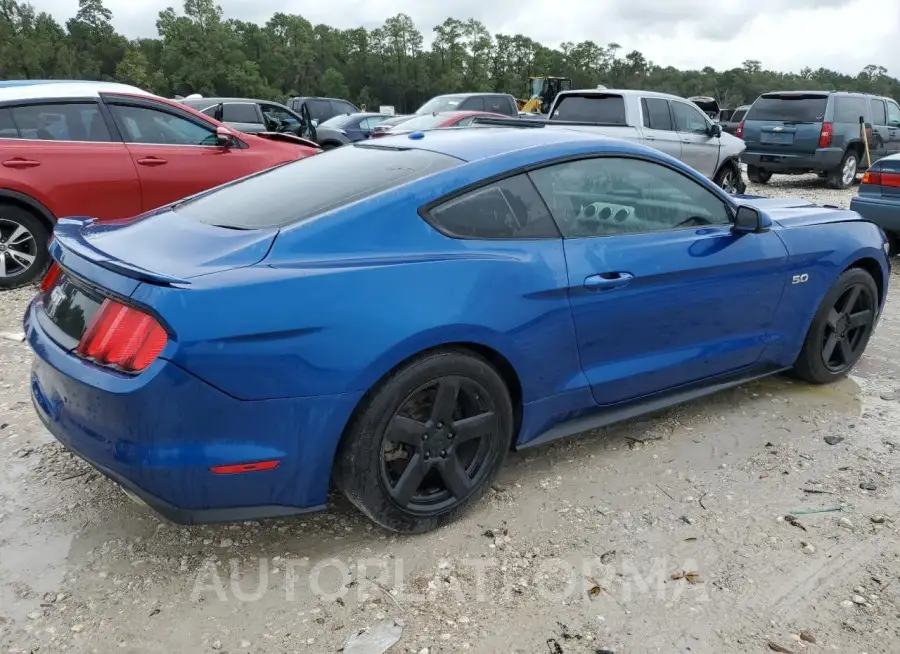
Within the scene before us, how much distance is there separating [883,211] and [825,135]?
22.2 ft

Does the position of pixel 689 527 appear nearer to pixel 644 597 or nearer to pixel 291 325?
pixel 644 597

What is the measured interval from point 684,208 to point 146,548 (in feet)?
8.80

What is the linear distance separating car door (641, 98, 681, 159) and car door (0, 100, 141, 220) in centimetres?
700

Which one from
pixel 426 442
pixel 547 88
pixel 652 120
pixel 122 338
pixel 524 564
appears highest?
pixel 547 88

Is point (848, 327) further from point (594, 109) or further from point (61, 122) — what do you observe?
point (594, 109)

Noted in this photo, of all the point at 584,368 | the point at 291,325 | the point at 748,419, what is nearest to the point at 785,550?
the point at 584,368

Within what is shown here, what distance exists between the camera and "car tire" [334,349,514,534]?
256cm

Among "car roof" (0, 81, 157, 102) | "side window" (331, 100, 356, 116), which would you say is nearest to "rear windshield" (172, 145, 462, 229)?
"car roof" (0, 81, 157, 102)

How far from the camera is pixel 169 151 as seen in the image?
264 inches

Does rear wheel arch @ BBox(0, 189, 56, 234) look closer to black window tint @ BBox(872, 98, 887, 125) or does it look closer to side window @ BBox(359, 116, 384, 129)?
side window @ BBox(359, 116, 384, 129)

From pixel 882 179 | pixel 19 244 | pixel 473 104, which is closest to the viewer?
pixel 19 244

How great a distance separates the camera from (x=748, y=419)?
13.0 ft

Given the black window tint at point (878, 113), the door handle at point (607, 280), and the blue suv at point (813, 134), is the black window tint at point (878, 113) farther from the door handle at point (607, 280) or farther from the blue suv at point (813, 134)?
the door handle at point (607, 280)

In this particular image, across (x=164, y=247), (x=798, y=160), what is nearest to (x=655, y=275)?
(x=164, y=247)
